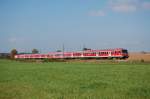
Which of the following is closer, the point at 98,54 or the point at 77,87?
the point at 77,87

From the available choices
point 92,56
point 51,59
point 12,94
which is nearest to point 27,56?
point 51,59

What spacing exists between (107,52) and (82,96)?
47587 mm

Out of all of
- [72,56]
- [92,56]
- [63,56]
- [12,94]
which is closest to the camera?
[12,94]

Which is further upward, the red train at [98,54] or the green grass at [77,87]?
the red train at [98,54]

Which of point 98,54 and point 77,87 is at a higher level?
point 98,54

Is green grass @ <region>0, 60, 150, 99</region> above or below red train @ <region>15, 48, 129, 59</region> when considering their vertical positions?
below

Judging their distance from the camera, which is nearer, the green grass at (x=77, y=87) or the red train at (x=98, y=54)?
the green grass at (x=77, y=87)

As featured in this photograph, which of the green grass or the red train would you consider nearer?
the green grass

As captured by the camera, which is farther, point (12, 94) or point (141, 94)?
point (12, 94)

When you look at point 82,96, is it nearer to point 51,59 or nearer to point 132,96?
point 132,96

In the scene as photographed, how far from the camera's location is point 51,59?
77250 millimetres

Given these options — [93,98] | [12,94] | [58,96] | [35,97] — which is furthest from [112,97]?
[12,94]

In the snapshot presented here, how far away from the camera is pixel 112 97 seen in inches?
432

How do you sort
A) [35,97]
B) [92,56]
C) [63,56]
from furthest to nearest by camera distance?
[63,56] < [92,56] < [35,97]
